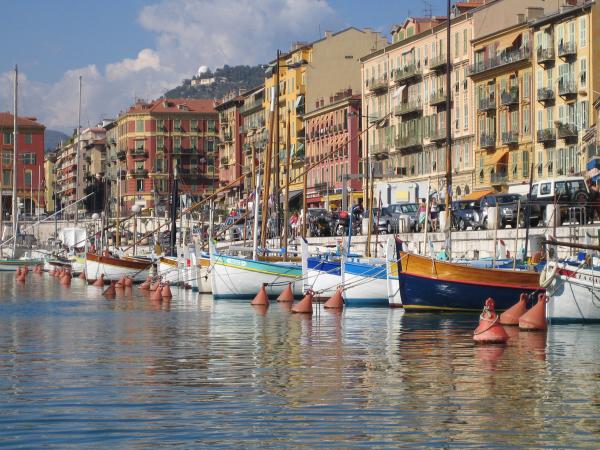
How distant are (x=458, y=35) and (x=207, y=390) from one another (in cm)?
8800

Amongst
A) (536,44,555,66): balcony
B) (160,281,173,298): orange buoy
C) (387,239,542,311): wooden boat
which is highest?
(536,44,555,66): balcony

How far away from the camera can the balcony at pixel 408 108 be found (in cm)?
Answer: 11985

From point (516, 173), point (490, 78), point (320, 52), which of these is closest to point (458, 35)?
point (490, 78)

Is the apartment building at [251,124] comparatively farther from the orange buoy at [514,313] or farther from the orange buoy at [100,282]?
the orange buoy at [514,313]

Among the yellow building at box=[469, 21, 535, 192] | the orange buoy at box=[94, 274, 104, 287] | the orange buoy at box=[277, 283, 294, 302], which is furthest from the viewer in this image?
the yellow building at box=[469, 21, 535, 192]

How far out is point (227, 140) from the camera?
18600cm

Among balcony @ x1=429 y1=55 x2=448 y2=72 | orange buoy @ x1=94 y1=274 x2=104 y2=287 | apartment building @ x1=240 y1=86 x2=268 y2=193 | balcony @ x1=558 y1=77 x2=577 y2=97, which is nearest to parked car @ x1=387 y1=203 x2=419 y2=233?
orange buoy @ x1=94 y1=274 x2=104 y2=287

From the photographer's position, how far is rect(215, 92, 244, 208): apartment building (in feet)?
585

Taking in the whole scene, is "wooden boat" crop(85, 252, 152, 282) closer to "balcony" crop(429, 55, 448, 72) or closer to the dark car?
the dark car

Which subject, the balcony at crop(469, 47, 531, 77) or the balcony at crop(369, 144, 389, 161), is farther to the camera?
the balcony at crop(369, 144, 389, 161)

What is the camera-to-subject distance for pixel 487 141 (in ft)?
345

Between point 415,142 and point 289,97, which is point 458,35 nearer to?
point 415,142

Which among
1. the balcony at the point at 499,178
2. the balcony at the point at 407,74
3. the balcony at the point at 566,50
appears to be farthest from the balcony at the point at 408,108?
the balcony at the point at 566,50

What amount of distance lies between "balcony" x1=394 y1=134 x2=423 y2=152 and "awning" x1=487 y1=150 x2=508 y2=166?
46.2 ft
